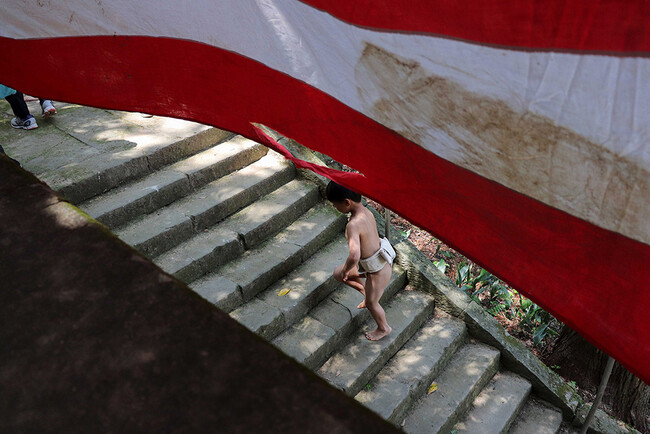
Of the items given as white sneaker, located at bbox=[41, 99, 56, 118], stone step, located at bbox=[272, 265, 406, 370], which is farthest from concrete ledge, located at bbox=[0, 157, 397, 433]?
white sneaker, located at bbox=[41, 99, 56, 118]

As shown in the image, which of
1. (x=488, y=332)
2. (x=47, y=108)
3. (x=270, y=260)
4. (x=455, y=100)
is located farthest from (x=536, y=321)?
(x=47, y=108)

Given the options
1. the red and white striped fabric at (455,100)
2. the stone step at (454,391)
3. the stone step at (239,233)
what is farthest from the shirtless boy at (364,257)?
the red and white striped fabric at (455,100)

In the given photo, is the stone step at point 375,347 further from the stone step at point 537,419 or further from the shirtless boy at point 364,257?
the stone step at point 537,419

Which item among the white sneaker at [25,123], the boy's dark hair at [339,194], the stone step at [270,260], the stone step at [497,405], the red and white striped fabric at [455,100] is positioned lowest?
the stone step at [497,405]

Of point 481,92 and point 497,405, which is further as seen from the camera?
point 497,405

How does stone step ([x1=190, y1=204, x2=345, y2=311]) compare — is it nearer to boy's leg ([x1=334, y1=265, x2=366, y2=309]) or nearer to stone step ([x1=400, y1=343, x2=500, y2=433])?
boy's leg ([x1=334, y1=265, x2=366, y2=309])

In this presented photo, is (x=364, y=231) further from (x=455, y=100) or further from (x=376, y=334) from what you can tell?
(x=455, y=100)
